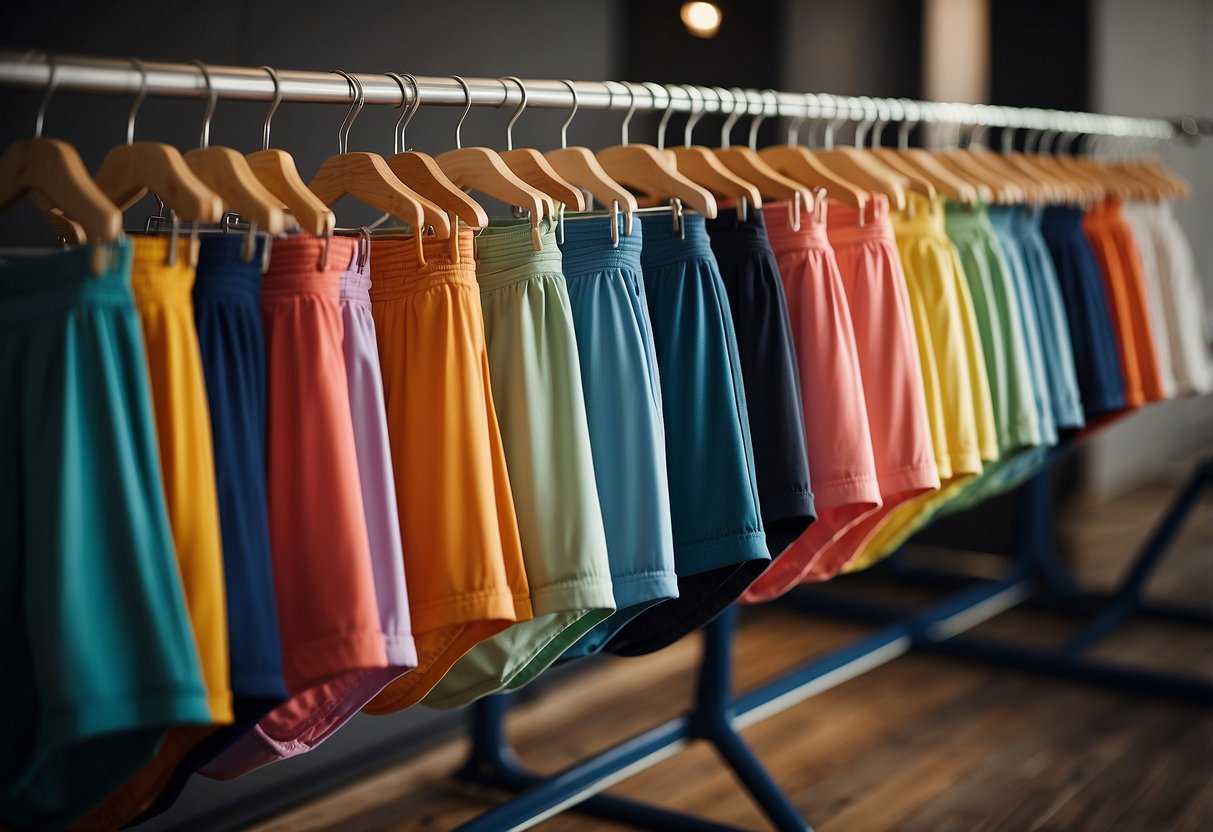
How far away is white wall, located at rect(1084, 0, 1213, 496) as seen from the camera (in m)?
4.59

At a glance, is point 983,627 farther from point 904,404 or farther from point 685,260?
point 685,260

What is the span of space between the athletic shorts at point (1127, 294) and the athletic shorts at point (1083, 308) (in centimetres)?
12

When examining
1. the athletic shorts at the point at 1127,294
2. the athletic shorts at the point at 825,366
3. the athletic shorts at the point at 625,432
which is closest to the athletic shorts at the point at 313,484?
the athletic shorts at the point at 625,432

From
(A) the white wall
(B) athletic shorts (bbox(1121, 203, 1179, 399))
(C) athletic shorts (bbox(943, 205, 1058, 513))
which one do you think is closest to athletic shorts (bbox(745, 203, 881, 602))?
(C) athletic shorts (bbox(943, 205, 1058, 513))

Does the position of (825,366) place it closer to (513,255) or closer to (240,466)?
(513,255)

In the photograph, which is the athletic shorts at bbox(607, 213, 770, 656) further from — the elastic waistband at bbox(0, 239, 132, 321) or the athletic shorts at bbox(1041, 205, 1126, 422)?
the athletic shorts at bbox(1041, 205, 1126, 422)

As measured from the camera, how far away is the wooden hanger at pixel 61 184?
1.14 meters

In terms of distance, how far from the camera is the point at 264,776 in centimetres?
253

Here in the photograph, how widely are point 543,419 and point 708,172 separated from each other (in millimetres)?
571

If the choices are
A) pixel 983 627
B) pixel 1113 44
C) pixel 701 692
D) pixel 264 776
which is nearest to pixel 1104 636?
pixel 983 627

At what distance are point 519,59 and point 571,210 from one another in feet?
4.06

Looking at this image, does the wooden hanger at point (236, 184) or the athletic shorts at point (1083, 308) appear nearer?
the wooden hanger at point (236, 184)

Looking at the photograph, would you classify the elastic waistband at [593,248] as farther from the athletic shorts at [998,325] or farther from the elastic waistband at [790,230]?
the athletic shorts at [998,325]

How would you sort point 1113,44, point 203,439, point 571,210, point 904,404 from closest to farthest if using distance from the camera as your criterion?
1. point 203,439
2. point 571,210
3. point 904,404
4. point 1113,44
